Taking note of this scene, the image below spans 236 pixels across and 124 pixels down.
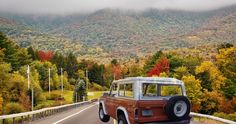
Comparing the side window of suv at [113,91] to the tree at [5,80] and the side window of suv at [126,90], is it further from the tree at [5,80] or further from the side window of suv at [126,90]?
the tree at [5,80]

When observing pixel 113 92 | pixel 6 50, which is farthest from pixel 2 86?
pixel 113 92

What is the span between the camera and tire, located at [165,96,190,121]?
42.8ft

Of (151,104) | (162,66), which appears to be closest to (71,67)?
(162,66)

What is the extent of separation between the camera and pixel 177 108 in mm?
13266

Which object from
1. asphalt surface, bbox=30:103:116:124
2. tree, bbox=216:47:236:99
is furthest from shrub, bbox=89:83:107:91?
asphalt surface, bbox=30:103:116:124

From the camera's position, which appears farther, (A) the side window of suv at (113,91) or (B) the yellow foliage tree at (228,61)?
(B) the yellow foliage tree at (228,61)

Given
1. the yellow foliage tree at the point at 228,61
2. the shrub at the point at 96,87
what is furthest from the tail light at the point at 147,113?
the shrub at the point at 96,87

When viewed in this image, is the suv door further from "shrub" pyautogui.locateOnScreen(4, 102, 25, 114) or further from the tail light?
"shrub" pyautogui.locateOnScreen(4, 102, 25, 114)

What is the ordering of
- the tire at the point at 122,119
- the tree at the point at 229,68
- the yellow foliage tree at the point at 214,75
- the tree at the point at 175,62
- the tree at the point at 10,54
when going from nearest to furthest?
the tire at the point at 122,119, the tree at the point at 229,68, the yellow foliage tree at the point at 214,75, the tree at the point at 10,54, the tree at the point at 175,62

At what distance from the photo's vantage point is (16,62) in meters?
99.4

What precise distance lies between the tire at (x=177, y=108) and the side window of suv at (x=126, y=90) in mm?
1464

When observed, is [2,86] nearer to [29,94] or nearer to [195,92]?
[29,94]

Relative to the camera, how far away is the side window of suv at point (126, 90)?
14.3 meters

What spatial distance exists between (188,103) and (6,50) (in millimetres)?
89120
